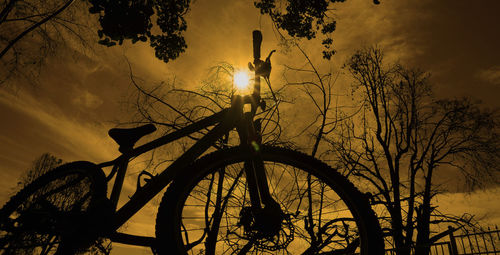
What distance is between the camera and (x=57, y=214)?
6.97 feet

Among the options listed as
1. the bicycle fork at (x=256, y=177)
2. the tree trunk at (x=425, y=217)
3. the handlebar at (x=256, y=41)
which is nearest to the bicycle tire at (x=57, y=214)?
the bicycle fork at (x=256, y=177)

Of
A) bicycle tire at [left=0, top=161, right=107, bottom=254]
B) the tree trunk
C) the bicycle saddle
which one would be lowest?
bicycle tire at [left=0, top=161, right=107, bottom=254]

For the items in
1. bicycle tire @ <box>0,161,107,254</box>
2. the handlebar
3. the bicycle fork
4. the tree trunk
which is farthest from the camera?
the tree trunk

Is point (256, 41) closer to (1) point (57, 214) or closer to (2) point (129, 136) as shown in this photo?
(2) point (129, 136)

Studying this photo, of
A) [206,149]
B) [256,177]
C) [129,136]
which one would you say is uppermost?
[129,136]

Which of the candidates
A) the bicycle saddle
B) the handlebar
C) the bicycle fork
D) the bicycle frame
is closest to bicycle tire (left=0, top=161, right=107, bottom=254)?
the bicycle frame

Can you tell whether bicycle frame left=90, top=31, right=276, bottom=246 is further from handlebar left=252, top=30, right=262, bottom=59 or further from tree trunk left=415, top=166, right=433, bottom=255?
tree trunk left=415, top=166, right=433, bottom=255

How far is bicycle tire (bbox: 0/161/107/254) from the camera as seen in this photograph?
1996mm

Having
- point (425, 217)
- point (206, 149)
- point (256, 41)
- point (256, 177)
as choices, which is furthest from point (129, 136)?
point (425, 217)

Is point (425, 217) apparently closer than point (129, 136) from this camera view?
No

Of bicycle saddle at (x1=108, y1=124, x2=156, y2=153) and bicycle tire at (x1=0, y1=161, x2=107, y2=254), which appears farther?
bicycle saddle at (x1=108, y1=124, x2=156, y2=153)

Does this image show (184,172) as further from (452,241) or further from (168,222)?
(452,241)

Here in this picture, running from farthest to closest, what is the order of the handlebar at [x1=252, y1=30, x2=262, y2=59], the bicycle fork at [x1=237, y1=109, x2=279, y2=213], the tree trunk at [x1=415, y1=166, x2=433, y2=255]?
the tree trunk at [x1=415, y1=166, x2=433, y2=255] < the handlebar at [x1=252, y1=30, x2=262, y2=59] < the bicycle fork at [x1=237, y1=109, x2=279, y2=213]

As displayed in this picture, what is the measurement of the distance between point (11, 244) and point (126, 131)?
1.61 metres
